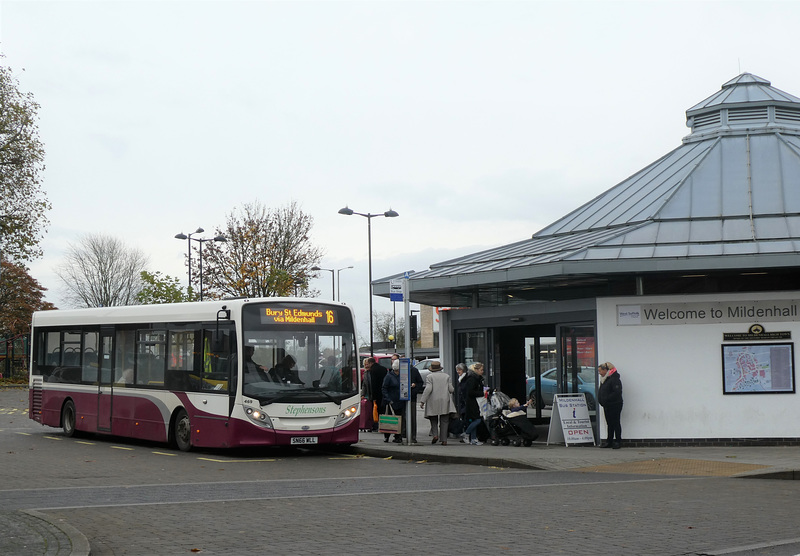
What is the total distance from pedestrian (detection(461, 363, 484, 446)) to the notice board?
151 cm

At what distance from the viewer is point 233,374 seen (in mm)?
17766

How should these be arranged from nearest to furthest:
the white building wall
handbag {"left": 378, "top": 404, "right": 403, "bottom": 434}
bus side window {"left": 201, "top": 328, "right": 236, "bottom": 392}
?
bus side window {"left": 201, "top": 328, "right": 236, "bottom": 392} → the white building wall → handbag {"left": 378, "top": 404, "right": 403, "bottom": 434}

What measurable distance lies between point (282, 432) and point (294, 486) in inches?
167

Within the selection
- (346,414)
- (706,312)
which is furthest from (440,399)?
(706,312)

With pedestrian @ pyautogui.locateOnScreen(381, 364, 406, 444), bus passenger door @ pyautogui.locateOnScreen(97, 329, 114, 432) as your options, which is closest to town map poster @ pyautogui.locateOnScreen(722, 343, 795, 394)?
pedestrian @ pyautogui.locateOnScreen(381, 364, 406, 444)

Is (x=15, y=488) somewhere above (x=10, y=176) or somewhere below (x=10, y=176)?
below

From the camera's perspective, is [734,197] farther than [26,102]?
No

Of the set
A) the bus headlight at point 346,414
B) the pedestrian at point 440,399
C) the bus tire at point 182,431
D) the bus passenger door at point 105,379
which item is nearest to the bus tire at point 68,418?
the bus passenger door at point 105,379

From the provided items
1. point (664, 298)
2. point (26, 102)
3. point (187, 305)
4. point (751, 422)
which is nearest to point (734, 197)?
point (664, 298)

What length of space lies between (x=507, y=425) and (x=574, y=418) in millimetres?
1281

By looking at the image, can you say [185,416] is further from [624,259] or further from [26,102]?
[26,102]

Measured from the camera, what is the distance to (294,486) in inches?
532

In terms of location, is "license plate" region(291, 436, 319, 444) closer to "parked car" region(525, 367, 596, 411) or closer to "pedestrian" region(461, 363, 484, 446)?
"pedestrian" region(461, 363, 484, 446)

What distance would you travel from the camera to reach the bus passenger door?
69.6 feet
